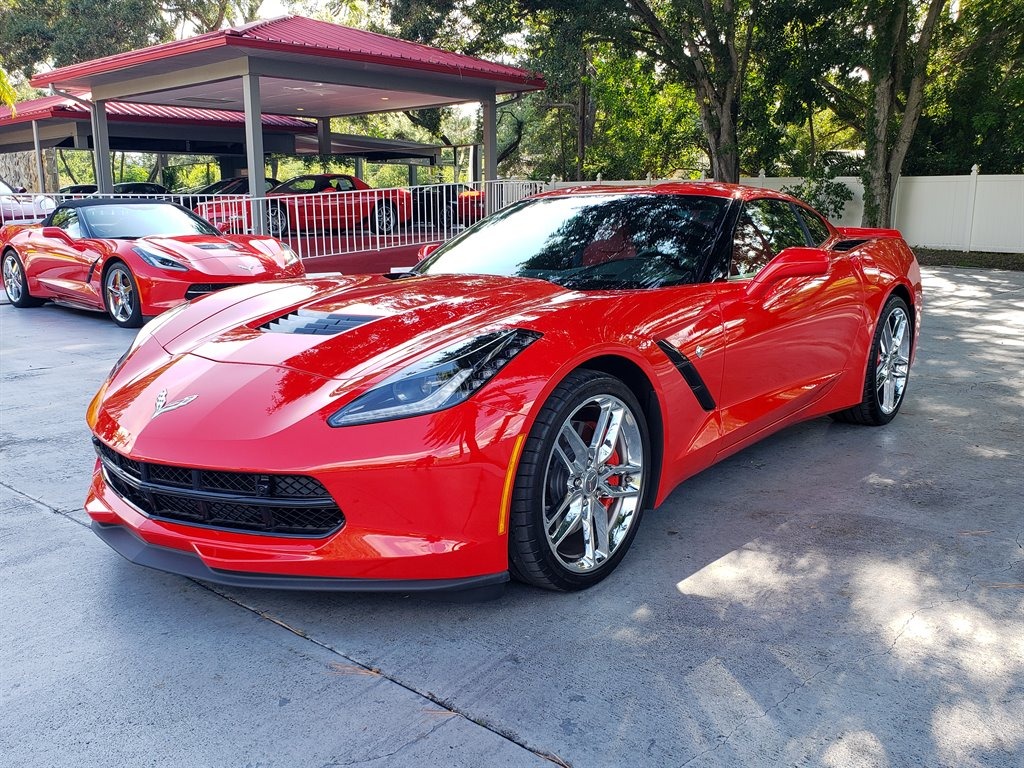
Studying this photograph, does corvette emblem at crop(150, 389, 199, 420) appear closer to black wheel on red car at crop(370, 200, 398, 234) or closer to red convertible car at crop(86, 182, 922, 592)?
red convertible car at crop(86, 182, 922, 592)

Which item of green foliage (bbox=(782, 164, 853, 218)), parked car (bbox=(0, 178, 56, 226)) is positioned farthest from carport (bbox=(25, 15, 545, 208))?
green foliage (bbox=(782, 164, 853, 218))

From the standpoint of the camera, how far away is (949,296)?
426 inches

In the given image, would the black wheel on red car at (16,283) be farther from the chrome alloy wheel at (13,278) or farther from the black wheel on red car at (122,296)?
the black wheel on red car at (122,296)

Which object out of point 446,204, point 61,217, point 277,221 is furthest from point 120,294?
point 446,204

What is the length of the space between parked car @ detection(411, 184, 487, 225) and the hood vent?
1085 centimetres

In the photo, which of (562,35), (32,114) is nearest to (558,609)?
(562,35)

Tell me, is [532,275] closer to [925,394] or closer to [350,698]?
[350,698]

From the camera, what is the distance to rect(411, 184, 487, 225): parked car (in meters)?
14.1

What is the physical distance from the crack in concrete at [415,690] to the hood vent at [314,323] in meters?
0.99

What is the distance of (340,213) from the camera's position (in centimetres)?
1370

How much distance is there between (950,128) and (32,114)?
21.7 meters

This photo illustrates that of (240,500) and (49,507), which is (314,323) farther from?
(49,507)

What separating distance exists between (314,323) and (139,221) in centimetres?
737

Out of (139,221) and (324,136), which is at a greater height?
(324,136)
